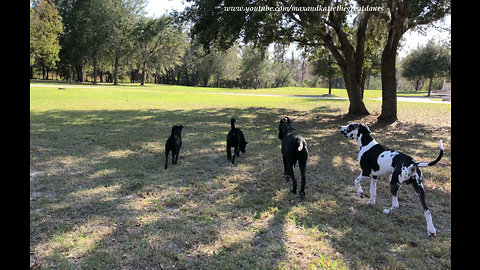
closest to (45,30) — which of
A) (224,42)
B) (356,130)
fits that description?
(224,42)

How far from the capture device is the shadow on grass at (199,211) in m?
3.06

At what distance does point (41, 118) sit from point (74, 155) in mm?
6976

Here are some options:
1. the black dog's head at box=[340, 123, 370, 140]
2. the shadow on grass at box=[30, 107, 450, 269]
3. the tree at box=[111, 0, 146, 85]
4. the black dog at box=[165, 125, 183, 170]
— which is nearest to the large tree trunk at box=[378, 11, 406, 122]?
the shadow on grass at box=[30, 107, 450, 269]

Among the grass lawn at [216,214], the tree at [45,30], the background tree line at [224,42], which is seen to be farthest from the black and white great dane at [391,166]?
the tree at [45,30]

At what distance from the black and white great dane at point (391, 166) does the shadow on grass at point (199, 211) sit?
28 centimetres

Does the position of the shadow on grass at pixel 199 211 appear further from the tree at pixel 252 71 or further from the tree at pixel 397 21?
the tree at pixel 252 71

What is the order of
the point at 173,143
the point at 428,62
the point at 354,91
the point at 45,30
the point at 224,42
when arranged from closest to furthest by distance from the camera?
the point at 173,143 → the point at 224,42 → the point at 354,91 → the point at 428,62 → the point at 45,30

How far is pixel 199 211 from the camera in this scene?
409 cm

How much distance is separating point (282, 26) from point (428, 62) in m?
33.0

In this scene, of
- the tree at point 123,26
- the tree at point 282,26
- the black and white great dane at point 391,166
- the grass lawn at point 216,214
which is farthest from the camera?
the tree at point 123,26

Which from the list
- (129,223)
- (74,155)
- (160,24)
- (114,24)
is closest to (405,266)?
(129,223)

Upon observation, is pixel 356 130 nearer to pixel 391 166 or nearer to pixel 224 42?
pixel 391 166

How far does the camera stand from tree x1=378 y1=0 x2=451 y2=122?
8.90 m
